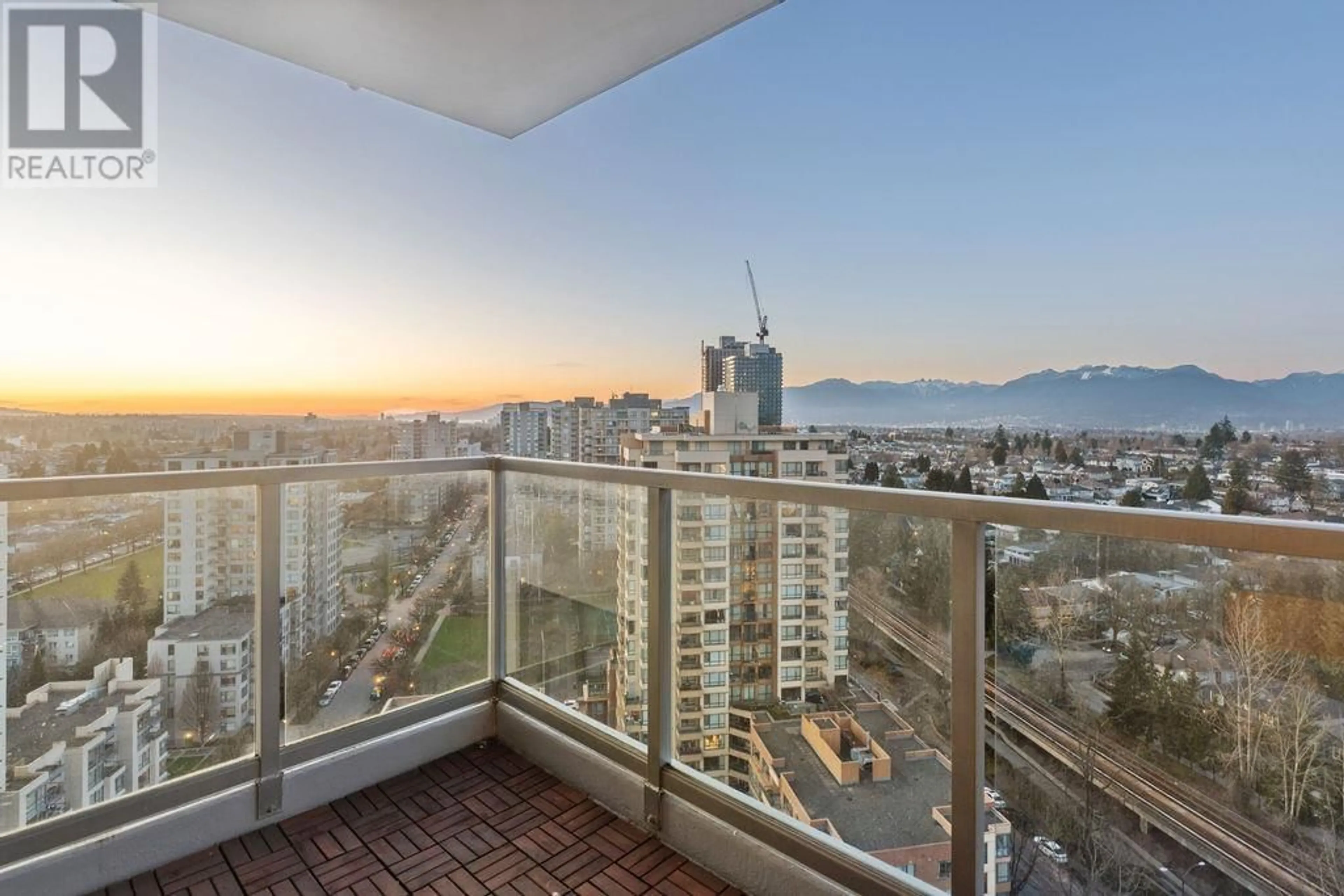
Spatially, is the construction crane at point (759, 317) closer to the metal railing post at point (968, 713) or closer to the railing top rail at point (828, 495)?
the railing top rail at point (828, 495)

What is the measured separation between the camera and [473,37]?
206cm

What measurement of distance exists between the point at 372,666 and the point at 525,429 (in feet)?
4.41

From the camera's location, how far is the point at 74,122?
2258 mm

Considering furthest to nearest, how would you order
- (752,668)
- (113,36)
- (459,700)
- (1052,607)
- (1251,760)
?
(459,700)
(113,36)
(752,668)
(1052,607)
(1251,760)

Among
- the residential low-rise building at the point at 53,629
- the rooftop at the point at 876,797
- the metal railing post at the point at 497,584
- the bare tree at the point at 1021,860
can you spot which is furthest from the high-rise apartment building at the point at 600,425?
the bare tree at the point at 1021,860

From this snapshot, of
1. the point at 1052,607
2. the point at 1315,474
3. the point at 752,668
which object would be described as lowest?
the point at 752,668

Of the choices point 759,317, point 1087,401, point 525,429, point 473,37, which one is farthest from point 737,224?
point 1087,401

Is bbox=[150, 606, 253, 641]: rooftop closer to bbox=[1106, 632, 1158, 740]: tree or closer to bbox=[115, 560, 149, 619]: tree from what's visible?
bbox=[115, 560, 149, 619]: tree

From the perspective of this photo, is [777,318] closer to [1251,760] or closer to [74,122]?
[1251,760]

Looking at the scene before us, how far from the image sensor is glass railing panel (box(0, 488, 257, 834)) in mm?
1661

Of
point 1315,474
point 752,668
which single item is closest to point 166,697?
point 752,668

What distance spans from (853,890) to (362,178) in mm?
4091

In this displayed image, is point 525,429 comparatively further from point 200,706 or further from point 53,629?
point 53,629

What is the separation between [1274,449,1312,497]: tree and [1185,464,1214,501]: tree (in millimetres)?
135
